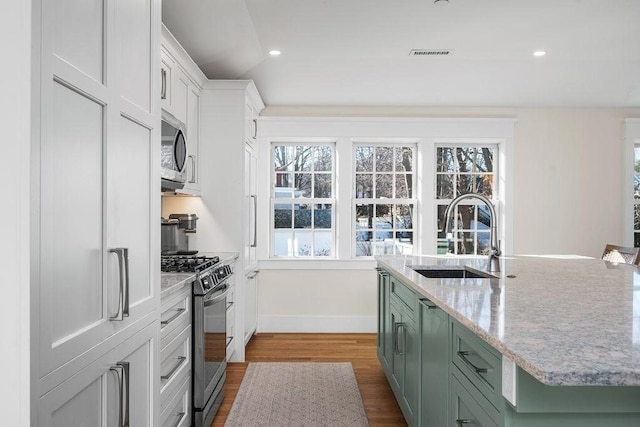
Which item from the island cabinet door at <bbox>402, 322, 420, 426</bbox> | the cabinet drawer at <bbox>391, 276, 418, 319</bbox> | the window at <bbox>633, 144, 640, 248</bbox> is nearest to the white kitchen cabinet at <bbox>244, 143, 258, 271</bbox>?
the cabinet drawer at <bbox>391, 276, 418, 319</bbox>

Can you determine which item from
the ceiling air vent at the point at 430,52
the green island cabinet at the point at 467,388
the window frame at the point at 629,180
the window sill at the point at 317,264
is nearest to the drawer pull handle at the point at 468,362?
the green island cabinet at the point at 467,388

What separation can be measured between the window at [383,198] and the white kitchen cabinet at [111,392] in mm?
3483

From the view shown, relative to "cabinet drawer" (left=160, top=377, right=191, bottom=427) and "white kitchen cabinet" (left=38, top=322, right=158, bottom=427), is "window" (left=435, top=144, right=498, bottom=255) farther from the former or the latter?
"white kitchen cabinet" (left=38, top=322, right=158, bottom=427)

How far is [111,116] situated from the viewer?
1.29 metres

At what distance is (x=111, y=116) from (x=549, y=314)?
1.47 m

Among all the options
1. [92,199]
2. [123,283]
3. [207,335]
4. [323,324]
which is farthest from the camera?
[323,324]

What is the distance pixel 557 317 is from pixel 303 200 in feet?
11.9

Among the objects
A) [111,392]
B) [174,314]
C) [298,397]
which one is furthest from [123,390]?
[298,397]

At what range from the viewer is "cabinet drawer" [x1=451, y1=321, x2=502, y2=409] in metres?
1.25

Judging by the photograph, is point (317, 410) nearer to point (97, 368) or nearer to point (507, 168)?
point (97, 368)

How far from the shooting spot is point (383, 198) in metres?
4.93

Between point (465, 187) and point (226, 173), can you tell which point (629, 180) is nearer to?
point (465, 187)

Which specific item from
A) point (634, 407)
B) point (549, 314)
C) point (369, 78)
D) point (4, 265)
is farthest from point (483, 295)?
→ point (369, 78)

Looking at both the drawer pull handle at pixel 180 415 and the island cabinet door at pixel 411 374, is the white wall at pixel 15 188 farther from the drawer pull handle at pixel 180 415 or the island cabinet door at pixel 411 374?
the island cabinet door at pixel 411 374
